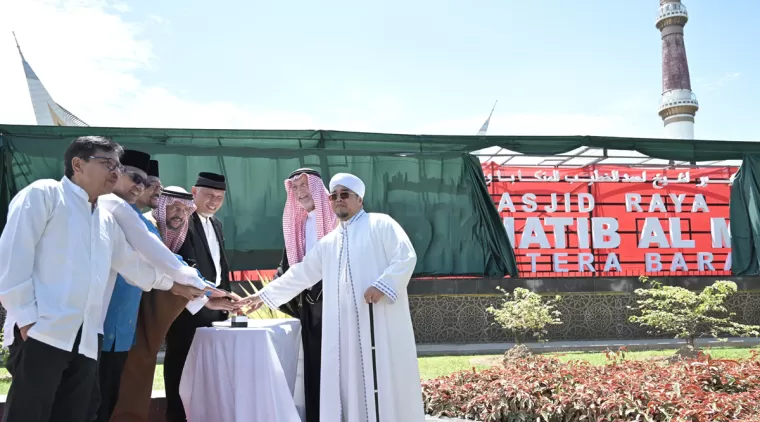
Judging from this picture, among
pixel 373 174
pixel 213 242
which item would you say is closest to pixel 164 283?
pixel 213 242

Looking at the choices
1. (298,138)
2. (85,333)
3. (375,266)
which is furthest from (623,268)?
(85,333)

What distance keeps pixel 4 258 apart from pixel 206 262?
155 cm

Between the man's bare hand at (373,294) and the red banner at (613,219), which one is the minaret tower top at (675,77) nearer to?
the red banner at (613,219)

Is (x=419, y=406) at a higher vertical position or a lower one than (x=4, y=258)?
lower

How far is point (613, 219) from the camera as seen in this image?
8633mm

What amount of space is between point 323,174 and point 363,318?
4.64 meters

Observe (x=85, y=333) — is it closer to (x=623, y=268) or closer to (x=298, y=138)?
(x=298, y=138)

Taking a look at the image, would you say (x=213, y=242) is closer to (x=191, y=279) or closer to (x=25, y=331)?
(x=191, y=279)

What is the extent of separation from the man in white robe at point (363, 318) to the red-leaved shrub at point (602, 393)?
2.24 feet

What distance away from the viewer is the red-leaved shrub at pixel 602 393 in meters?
3.30

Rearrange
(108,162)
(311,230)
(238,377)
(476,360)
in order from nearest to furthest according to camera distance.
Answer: (108,162), (238,377), (311,230), (476,360)

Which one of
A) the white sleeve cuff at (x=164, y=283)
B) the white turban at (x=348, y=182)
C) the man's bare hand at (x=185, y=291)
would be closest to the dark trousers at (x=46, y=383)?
the white sleeve cuff at (x=164, y=283)

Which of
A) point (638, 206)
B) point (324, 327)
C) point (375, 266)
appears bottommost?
point (324, 327)

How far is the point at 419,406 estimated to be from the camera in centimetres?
320
